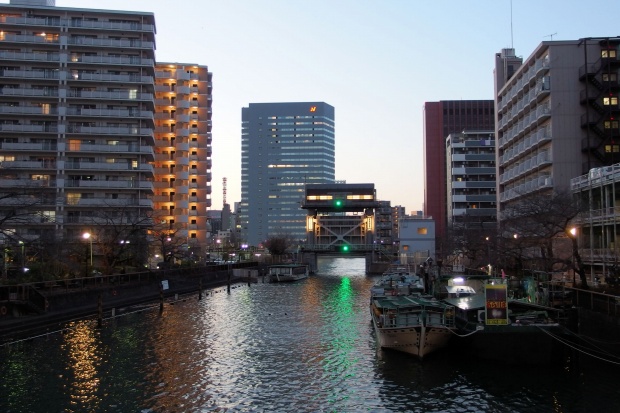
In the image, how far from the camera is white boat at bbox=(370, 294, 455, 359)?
34.2m

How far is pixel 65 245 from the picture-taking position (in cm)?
6719

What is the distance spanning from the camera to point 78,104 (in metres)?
101

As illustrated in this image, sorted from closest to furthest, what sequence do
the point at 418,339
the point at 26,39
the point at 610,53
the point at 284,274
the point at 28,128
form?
the point at 418,339 → the point at 610,53 → the point at 28,128 → the point at 26,39 → the point at 284,274

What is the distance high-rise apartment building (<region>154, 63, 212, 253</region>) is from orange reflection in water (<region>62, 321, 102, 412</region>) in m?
71.6

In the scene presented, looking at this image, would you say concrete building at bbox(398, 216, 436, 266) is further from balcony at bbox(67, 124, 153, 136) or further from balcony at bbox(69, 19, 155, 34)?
balcony at bbox(69, 19, 155, 34)

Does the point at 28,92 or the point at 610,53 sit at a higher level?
the point at 28,92

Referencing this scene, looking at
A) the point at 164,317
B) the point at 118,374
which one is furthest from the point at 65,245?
the point at 118,374

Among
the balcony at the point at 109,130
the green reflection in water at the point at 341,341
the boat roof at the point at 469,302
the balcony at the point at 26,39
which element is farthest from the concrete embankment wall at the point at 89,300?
the balcony at the point at 26,39

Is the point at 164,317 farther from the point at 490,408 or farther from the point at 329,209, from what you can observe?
the point at 329,209

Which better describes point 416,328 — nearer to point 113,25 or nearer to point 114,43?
point 114,43

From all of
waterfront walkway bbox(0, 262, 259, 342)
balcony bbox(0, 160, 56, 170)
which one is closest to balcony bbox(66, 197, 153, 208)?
balcony bbox(0, 160, 56, 170)

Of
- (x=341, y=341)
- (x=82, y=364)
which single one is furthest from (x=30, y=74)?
(x=341, y=341)

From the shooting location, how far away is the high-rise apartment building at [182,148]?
120 metres

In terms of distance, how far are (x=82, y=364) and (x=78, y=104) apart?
257ft
